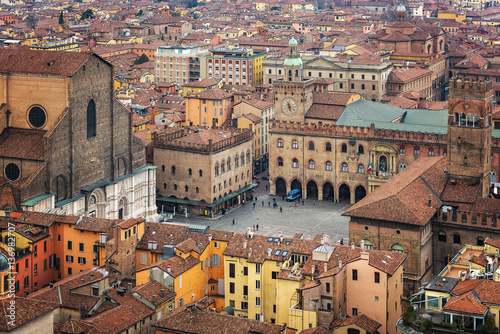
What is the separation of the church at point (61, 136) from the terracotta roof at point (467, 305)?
4202 centimetres

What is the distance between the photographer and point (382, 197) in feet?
258

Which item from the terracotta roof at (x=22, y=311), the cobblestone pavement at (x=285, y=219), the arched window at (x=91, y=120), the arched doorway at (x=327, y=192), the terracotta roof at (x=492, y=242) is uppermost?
the arched window at (x=91, y=120)

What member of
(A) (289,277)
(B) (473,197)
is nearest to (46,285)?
(A) (289,277)

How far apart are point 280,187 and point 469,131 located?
3668 centimetres

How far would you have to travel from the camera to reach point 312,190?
114 m

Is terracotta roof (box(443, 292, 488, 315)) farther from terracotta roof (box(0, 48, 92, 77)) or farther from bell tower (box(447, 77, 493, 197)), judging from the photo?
terracotta roof (box(0, 48, 92, 77))

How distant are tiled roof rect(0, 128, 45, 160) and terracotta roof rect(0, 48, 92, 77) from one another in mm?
5739

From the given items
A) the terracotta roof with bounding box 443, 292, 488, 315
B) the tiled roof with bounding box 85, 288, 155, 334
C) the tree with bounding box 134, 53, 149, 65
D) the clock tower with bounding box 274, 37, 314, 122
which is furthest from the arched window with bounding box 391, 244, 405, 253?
the tree with bounding box 134, 53, 149, 65

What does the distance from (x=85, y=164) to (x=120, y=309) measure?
32.0m

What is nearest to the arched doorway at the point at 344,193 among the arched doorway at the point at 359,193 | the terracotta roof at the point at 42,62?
the arched doorway at the point at 359,193

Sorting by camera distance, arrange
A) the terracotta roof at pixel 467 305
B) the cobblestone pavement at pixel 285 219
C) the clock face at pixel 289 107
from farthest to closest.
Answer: the clock face at pixel 289 107
the cobblestone pavement at pixel 285 219
the terracotta roof at pixel 467 305

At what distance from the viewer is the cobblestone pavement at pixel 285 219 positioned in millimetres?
98562

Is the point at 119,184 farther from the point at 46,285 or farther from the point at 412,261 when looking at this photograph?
the point at 412,261

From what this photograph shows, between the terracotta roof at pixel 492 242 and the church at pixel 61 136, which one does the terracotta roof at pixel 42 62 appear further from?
the terracotta roof at pixel 492 242
